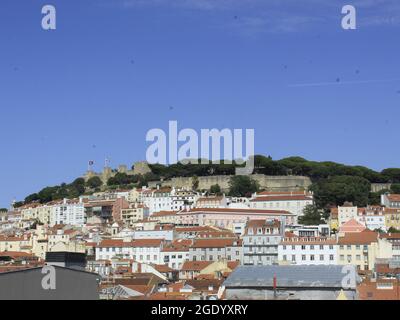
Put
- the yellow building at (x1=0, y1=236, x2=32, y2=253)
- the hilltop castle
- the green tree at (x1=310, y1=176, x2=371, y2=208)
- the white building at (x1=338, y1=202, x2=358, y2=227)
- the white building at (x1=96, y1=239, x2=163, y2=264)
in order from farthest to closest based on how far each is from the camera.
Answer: the hilltop castle, the green tree at (x1=310, y1=176, x2=371, y2=208), the white building at (x1=338, y1=202, x2=358, y2=227), the yellow building at (x1=0, y1=236, x2=32, y2=253), the white building at (x1=96, y1=239, x2=163, y2=264)

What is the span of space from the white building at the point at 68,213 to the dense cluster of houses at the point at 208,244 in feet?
0.26

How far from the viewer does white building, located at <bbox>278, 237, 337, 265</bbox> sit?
32.5m

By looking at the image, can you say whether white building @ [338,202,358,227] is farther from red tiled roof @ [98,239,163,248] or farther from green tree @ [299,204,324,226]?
red tiled roof @ [98,239,163,248]

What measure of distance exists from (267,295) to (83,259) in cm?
993

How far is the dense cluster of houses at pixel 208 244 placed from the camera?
22516 millimetres

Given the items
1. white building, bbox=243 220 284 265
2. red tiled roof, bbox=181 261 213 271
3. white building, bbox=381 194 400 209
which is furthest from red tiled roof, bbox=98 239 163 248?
white building, bbox=381 194 400 209

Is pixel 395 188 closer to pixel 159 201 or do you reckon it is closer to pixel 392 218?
pixel 392 218

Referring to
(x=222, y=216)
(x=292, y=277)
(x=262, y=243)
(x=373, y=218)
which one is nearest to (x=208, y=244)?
(x=262, y=243)

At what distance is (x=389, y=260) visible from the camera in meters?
32.1

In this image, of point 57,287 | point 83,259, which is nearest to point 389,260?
point 83,259

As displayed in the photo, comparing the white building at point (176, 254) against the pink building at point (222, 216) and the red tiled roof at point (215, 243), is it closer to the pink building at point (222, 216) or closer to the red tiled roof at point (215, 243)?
the red tiled roof at point (215, 243)

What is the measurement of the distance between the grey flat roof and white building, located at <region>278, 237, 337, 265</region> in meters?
8.51

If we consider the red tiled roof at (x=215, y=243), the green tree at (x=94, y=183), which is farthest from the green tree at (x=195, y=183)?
the red tiled roof at (x=215, y=243)
